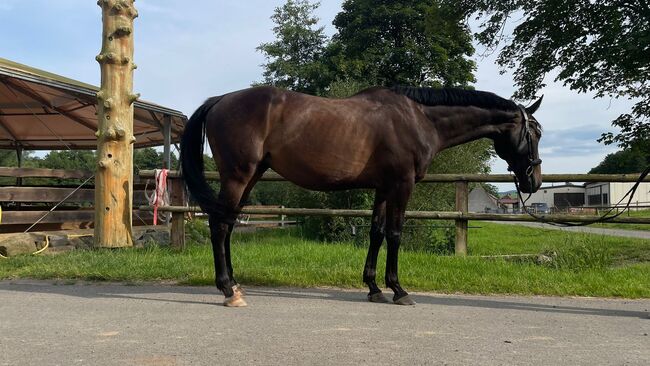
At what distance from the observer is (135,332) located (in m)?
3.60

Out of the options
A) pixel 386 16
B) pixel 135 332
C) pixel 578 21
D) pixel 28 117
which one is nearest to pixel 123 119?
pixel 135 332

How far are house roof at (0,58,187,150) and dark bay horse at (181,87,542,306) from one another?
593cm

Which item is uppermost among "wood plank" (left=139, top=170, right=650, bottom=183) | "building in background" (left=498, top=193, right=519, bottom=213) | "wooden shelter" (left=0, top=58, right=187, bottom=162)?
"wooden shelter" (left=0, top=58, right=187, bottom=162)

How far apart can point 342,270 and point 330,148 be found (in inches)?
71.3

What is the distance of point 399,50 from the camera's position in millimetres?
28438

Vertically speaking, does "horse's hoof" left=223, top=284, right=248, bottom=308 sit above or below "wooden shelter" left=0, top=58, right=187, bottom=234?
below

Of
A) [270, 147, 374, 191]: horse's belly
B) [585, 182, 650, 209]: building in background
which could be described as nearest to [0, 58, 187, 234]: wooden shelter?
[270, 147, 374, 191]: horse's belly

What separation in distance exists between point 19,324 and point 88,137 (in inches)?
552

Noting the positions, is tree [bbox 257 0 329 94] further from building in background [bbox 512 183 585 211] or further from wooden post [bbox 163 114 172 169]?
building in background [bbox 512 183 585 211]

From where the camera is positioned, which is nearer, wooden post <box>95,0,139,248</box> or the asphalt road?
the asphalt road

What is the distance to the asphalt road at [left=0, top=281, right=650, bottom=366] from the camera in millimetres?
3057

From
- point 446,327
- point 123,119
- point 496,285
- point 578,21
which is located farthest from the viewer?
point 578,21

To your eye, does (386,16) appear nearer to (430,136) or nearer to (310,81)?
(310,81)

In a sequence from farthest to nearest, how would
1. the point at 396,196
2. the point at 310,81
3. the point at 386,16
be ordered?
1. the point at 310,81
2. the point at 386,16
3. the point at 396,196
